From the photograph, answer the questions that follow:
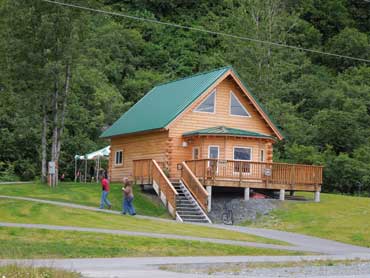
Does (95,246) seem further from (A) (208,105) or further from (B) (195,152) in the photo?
(A) (208,105)

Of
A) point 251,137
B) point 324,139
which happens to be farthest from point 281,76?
point 251,137

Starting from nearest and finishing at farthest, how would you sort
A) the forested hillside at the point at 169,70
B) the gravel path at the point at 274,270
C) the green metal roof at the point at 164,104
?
the gravel path at the point at 274,270, the green metal roof at the point at 164,104, the forested hillside at the point at 169,70

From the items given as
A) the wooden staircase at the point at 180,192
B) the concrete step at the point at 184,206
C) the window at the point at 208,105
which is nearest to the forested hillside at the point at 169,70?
the window at the point at 208,105

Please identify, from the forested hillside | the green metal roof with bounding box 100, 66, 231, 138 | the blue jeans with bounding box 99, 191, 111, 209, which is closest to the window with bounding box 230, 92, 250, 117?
the green metal roof with bounding box 100, 66, 231, 138

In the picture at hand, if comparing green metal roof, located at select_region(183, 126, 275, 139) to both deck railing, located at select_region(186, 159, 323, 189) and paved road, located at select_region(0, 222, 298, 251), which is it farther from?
paved road, located at select_region(0, 222, 298, 251)

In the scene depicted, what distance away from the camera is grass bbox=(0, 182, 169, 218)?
33.8 metres

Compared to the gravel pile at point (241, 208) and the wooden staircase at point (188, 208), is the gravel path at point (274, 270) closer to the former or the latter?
the wooden staircase at point (188, 208)

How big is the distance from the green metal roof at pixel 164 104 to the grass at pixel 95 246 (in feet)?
50.2

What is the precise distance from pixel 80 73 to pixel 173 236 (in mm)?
25074

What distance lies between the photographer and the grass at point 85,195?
1331 inches

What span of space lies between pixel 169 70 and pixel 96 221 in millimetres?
53722

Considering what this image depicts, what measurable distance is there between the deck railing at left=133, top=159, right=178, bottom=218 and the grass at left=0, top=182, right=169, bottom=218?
0.50 m

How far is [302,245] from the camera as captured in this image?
25.2 metres

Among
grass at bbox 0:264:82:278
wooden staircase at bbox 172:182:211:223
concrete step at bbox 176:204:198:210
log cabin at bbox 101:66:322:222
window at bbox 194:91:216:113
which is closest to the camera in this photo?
grass at bbox 0:264:82:278
